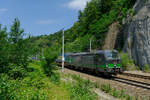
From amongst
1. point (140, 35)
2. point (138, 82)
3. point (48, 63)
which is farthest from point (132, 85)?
point (140, 35)

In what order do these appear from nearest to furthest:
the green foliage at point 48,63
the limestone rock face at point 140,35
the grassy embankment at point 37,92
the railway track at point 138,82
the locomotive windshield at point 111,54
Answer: the grassy embankment at point 37,92, the railway track at point 138,82, the green foliage at point 48,63, the locomotive windshield at point 111,54, the limestone rock face at point 140,35

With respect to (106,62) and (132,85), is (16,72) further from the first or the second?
(132,85)

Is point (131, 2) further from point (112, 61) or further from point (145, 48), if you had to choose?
point (112, 61)

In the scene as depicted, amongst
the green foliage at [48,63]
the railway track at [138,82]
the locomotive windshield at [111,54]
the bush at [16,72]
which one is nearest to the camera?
the bush at [16,72]

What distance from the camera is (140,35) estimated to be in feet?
81.4

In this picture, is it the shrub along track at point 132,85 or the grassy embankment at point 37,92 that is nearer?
the grassy embankment at point 37,92

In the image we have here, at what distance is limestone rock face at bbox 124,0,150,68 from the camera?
23453 millimetres

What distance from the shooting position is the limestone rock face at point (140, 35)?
23453 mm

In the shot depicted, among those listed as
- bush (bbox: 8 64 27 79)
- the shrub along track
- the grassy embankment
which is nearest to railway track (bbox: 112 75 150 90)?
the shrub along track

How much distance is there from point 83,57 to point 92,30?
2736cm

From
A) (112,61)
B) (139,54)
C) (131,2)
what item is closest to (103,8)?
(131,2)

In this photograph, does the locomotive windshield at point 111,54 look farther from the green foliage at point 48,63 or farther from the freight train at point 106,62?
the green foliage at point 48,63

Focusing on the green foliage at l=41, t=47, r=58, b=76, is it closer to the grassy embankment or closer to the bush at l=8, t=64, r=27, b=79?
the grassy embankment

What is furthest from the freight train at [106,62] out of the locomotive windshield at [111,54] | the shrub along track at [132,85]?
the shrub along track at [132,85]
